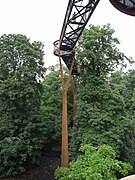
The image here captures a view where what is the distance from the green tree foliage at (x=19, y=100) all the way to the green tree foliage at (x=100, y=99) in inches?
91.2

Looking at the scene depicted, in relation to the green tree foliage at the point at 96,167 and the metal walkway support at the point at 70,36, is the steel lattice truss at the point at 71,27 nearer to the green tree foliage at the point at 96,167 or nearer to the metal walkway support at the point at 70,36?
the metal walkway support at the point at 70,36

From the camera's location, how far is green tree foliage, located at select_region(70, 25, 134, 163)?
10.8 meters

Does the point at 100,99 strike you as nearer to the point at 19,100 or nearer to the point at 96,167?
the point at 19,100

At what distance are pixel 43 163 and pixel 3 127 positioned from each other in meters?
3.78

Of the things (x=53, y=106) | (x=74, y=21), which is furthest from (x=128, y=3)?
(x=53, y=106)

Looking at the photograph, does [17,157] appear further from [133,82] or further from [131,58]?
[133,82]

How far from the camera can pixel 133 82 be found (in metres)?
16.8

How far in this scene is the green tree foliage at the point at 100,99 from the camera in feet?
35.4

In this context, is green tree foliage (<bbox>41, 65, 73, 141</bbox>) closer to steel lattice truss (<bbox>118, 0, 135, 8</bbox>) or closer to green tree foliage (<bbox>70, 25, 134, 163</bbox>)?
green tree foliage (<bbox>70, 25, 134, 163</bbox>)

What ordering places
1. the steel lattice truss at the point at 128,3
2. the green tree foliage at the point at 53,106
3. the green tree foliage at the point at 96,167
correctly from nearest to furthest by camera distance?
the green tree foliage at the point at 96,167, the steel lattice truss at the point at 128,3, the green tree foliage at the point at 53,106

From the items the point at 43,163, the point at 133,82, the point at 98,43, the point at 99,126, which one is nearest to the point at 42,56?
the point at 98,43

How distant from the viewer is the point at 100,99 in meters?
11.8

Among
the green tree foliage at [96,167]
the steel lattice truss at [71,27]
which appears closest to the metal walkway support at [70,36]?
the steel lattice truss at [71,27]

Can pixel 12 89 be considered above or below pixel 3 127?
above
